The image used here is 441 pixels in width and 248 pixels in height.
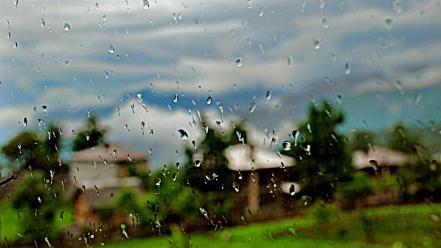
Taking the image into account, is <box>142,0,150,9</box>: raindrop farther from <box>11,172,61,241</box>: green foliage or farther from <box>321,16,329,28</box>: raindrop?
<box>11,172,61,241</box>: green foliage

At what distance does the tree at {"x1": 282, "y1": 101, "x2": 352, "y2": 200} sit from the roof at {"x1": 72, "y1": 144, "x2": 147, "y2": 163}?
14.4 inches

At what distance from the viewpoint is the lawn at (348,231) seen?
1.21m

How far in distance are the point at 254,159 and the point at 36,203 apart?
73cm

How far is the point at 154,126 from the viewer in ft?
5.38

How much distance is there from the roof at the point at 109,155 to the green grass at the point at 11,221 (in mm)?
140

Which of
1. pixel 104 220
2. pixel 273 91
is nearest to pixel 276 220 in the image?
pixel 273 91

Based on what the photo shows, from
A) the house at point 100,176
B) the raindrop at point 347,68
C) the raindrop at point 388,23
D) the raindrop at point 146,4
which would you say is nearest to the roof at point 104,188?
the house at point 100,176

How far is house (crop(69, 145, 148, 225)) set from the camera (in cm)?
171

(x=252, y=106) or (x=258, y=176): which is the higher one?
(x=252, y=106)

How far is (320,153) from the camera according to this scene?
1362 millimetres

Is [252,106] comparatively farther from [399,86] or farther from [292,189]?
[399,86]

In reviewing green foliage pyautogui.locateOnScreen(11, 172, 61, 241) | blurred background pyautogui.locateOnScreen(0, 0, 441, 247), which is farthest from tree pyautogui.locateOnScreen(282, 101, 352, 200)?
green foliage pyautogui.locateOnScreen(11, 172, 61, 241)

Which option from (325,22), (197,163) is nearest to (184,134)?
(197,163)

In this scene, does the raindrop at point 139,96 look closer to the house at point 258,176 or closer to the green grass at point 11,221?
the house at point 258,176
